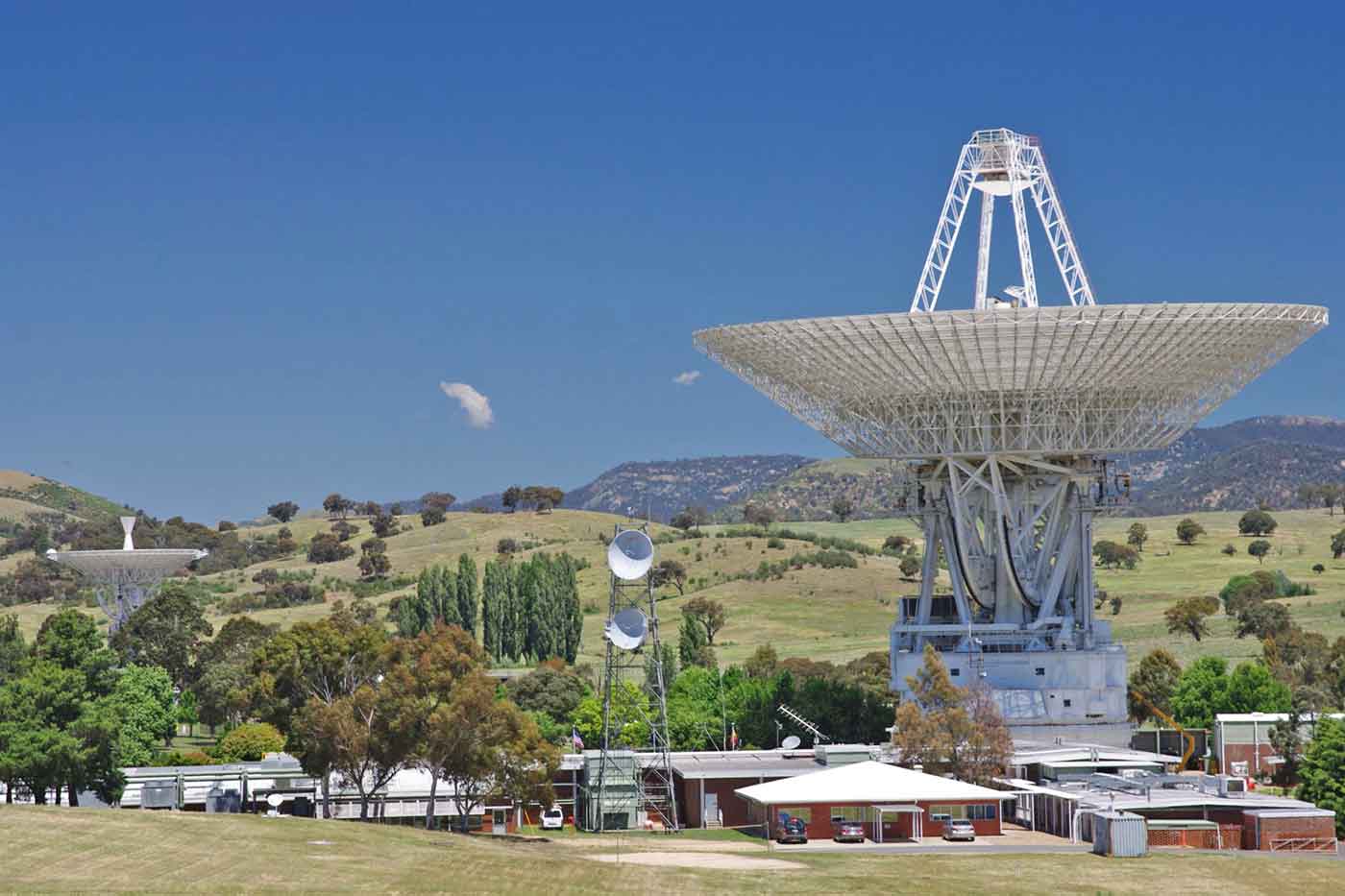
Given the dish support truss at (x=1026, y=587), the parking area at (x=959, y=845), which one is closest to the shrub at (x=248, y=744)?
the dish support truss at (x=1026, y=587)

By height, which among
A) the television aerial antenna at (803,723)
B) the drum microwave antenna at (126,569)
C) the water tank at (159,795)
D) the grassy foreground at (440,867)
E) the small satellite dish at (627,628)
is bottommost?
the grassy foreground at (440,867)

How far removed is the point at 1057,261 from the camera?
91.1 m

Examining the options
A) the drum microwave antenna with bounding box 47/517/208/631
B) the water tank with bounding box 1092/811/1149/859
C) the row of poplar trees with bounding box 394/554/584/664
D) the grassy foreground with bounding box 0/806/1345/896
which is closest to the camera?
the grassy foreground with bounding box 0/806/1345/896

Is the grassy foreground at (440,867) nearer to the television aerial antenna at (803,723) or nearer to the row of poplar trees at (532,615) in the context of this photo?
the television aerial antenna at (803,723)

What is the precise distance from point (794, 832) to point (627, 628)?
13018 millimetres

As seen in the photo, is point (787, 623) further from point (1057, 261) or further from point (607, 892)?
point (607, 892)

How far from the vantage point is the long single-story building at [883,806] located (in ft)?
232

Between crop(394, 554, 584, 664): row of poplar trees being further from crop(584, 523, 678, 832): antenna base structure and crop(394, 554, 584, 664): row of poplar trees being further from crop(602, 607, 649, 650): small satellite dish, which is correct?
crop(602, 607, 649, 650): small satellite dish

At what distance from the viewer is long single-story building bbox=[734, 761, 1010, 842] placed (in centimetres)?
7056

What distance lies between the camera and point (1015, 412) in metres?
88.1

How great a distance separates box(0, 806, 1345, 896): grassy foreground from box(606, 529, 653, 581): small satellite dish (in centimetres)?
1450

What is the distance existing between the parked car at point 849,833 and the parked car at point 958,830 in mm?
2950

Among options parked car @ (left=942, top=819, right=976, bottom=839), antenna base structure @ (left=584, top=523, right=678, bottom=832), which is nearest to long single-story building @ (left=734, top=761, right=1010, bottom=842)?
parked car @ (left=942, top=819, right=976, bottom=839)

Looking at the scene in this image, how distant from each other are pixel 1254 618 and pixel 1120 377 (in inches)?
2792
